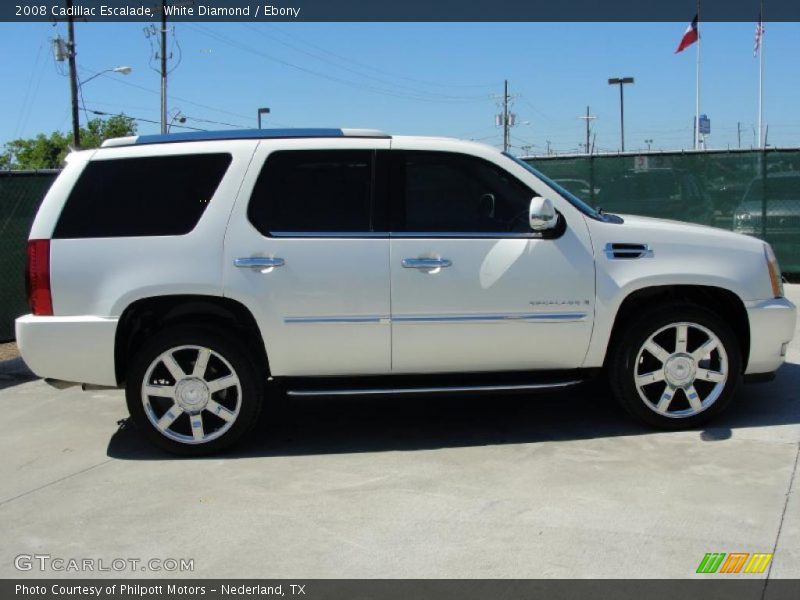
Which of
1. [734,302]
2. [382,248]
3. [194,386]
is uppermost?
[382,248]

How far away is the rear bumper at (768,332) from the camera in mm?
5066

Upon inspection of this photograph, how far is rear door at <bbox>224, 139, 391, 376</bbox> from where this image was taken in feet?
15.7

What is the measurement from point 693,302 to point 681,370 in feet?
1.63

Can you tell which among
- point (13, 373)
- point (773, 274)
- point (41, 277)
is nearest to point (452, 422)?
point (773, 274)

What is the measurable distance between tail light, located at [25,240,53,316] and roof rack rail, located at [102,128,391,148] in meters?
0.78

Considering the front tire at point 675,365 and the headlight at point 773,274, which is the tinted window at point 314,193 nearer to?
the front tire at point 675,365

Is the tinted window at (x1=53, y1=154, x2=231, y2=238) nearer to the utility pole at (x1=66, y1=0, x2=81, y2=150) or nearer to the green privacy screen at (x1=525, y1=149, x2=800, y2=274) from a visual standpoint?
the green privacy screen at (x1=525, y1=149, x2=800, y2=274)

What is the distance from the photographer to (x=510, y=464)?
4684 mm

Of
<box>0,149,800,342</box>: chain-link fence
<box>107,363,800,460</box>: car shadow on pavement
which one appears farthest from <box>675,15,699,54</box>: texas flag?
<box>107,363,800,460</box>: car shadow on pavement

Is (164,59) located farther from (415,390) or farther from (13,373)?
(415,390)

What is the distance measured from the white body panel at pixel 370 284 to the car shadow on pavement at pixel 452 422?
46 cm
